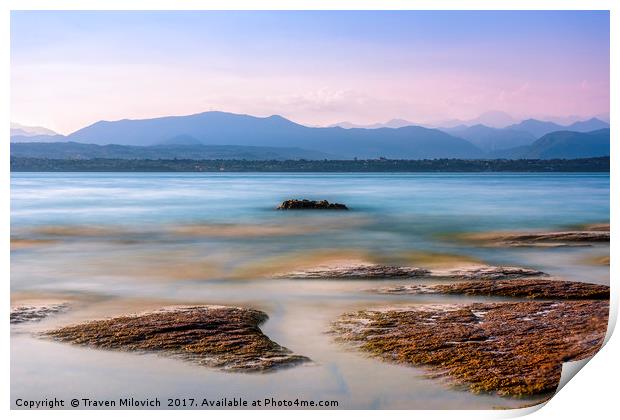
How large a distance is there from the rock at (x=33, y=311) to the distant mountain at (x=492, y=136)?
410 cm

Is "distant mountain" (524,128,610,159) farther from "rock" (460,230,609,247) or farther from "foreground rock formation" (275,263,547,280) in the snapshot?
"foreground rock formation" (275,263,547,280)

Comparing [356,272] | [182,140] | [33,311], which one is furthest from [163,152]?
[356,272]

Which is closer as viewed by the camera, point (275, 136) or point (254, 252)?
point (254, 252)

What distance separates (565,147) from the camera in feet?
22.6

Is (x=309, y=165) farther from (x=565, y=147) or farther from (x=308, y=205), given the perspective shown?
(x=565, y=147)

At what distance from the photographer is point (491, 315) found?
5477mm

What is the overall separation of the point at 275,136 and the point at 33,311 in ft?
9.51

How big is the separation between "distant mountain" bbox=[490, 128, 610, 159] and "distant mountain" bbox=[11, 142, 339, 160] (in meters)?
1.99

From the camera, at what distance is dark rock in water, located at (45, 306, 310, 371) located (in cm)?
487

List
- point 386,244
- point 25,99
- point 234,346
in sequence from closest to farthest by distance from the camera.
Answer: point 234,346 < point 25,99 < point 386,244

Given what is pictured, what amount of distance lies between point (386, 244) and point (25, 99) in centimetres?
369

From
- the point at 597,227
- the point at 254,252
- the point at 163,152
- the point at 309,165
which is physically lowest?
the point at 254,252
